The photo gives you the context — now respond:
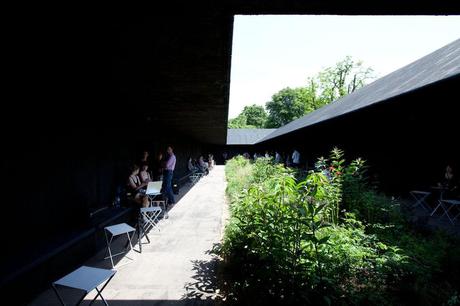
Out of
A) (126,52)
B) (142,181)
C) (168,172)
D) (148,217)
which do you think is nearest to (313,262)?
(126,52)

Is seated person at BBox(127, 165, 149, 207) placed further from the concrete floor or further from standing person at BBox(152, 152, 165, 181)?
standing person at BBox(152, 152, 165, 181)

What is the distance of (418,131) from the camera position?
9.39 metres

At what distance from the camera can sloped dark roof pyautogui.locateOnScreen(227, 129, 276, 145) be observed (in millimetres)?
43312

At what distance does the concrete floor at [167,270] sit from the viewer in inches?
133

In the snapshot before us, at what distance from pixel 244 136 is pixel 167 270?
41.9 metres

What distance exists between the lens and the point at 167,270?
421 centimetres

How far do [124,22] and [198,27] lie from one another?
72 cm

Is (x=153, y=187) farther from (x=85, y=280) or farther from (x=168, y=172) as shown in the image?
(x=85, y=280)

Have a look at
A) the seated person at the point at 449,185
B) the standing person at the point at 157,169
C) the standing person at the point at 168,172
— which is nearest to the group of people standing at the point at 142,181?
the standing person at the point at 168,172

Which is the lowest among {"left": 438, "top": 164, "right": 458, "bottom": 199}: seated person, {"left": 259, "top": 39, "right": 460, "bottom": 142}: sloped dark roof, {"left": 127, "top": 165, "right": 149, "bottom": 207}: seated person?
{"left": 127, "top": 165, "right": 149, "bottom": 207}: seated person

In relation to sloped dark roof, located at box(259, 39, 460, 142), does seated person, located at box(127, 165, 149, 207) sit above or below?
below

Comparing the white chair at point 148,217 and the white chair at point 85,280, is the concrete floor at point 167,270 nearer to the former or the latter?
the white chair at point 148,217

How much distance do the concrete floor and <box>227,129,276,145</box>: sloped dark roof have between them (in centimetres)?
3647

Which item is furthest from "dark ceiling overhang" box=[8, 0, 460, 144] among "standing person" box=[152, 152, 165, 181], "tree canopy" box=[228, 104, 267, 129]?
"tree canopy" box=[228, 104, 267, 129]
